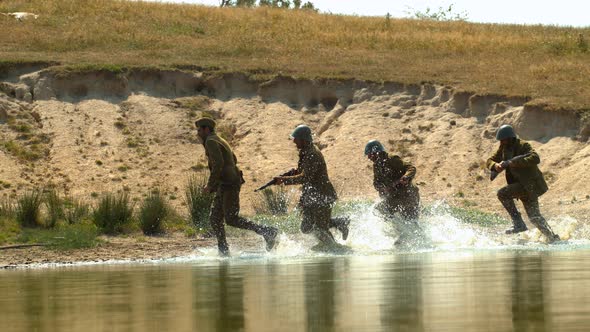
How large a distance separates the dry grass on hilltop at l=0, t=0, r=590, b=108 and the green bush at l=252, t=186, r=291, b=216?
963 centimetres

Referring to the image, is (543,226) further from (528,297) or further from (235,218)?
(528,297)

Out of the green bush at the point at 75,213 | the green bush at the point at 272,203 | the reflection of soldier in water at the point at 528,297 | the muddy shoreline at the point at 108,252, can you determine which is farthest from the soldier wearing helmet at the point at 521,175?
the green bush at the point at 272,203

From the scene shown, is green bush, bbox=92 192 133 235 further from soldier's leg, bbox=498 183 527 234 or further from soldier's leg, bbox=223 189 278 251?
soldier's leg, bbox=498 183 527 234

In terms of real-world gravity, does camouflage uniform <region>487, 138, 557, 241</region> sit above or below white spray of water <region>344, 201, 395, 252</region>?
above

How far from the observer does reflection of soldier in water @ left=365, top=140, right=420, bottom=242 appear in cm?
1933

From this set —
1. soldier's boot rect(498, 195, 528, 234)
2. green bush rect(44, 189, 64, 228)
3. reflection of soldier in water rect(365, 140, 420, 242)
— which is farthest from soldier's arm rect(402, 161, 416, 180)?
green bush rect(44, 189, 64, 228)

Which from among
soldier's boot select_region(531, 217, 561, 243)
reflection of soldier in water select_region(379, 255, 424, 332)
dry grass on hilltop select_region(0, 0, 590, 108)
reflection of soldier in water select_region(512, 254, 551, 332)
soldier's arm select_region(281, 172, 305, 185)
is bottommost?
reflection of soldier in water select_region(379, 255, 424, 332)

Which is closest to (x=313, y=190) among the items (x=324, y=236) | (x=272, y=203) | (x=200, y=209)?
(x=324, y=236)

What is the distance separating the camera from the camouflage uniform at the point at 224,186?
17859 millimetres

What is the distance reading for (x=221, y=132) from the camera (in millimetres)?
36875

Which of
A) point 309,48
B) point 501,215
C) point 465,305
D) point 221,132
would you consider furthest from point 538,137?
point 465,305

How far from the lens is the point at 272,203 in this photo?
96.7 feet

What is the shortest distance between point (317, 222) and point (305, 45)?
27.9 m

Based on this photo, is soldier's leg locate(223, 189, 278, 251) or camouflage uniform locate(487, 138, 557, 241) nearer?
soldier's leg locate(223, 189, 278, 251)
